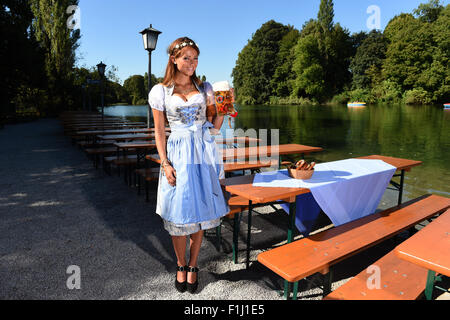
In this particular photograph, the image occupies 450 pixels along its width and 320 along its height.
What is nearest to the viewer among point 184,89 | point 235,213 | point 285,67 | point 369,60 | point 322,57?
point 184,89

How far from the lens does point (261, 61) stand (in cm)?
6638

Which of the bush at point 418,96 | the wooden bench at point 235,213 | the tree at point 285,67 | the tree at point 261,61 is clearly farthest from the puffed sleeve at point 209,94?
the tree at point 261,61

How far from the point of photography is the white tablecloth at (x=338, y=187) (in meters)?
2.76

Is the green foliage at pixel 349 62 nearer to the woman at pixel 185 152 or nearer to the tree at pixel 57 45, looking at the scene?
the tree at pixel 57 45

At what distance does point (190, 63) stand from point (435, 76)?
182 ft

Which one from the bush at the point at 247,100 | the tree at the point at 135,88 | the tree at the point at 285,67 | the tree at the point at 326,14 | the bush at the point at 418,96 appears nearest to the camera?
the bush at the point at 418,96

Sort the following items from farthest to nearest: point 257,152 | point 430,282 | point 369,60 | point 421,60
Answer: point 369,60 → point 421,60 → point 257,152 → point 430,282

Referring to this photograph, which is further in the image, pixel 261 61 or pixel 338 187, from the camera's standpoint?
pixel 261 61

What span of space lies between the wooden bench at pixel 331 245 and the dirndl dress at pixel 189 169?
0.56 metres

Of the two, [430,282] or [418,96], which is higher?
[418,96]

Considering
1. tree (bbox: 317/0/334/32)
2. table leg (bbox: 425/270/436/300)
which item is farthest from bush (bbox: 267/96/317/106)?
table leg (bbox: 425/270/436/300)

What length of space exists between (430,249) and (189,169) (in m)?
1.63

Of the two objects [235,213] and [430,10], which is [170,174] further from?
[430,10]

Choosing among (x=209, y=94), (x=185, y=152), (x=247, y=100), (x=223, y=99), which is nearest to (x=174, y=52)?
(x=209, y=94)
